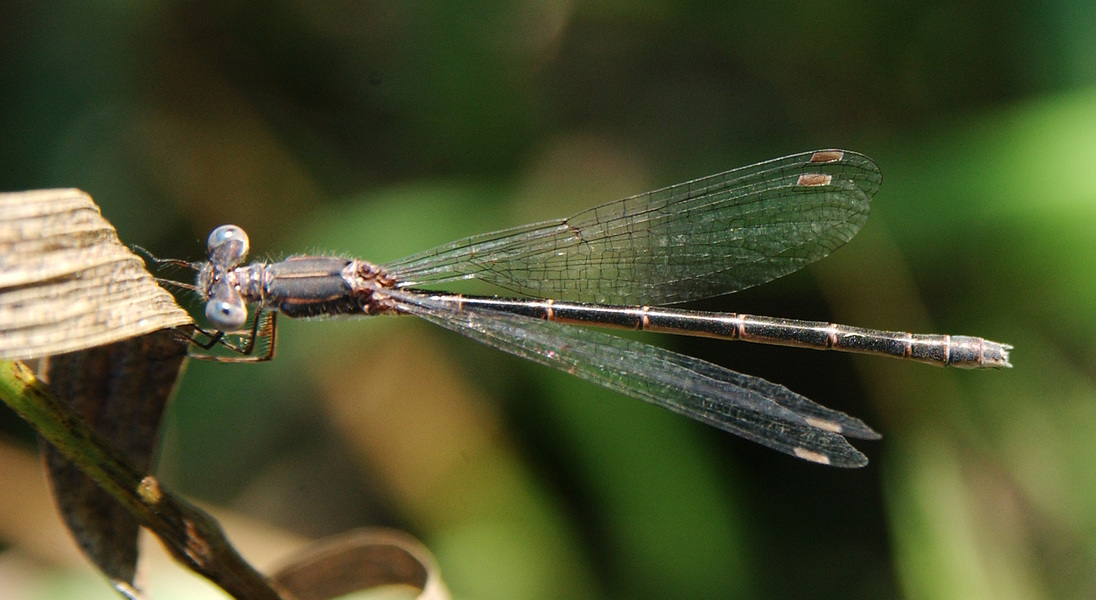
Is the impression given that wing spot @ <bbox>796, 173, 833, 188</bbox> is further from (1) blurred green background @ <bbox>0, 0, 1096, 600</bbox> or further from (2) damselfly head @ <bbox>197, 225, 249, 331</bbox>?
(2) damselfly head @ <bbox>197, 225, 249, 331</bbox>

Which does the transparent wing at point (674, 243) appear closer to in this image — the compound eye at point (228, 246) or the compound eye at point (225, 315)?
the compound eye at point (228, 246)

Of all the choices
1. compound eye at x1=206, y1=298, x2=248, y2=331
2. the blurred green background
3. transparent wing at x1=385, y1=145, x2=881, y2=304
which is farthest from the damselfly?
the blurred green background

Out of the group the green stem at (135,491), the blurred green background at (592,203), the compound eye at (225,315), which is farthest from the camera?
the blurred green background at (592,203)

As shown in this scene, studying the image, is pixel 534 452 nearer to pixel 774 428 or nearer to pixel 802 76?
pixel 774 428

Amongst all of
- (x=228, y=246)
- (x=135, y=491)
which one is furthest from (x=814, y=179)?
(x=135, y=491)

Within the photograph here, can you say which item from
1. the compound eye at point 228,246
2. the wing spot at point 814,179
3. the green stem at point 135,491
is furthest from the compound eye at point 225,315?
the wing spot at point 814,179

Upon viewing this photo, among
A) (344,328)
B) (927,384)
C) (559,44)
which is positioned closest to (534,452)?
(344,328)

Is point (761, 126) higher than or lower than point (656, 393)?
higher
